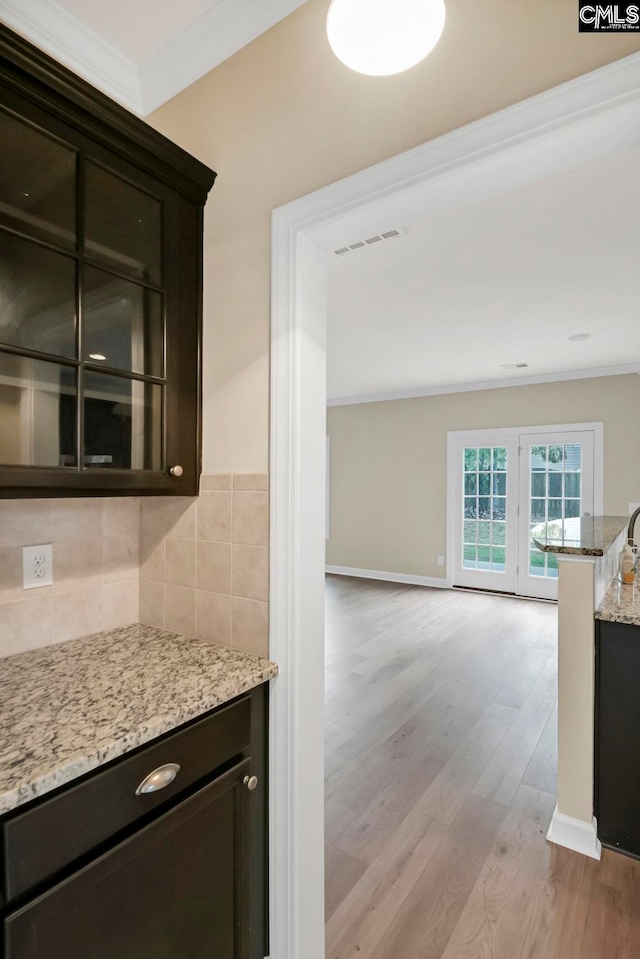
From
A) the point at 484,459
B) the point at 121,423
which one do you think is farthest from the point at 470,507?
the point at 121,423

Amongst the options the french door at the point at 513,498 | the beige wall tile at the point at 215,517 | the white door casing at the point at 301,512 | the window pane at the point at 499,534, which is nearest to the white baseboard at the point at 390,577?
the french door at the point at 513,498

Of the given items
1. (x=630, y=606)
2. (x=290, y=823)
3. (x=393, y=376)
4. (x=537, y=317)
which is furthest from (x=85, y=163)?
(x=393, y=376)

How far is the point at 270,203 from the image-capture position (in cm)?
134

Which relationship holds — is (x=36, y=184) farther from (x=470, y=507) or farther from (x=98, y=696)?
(x=470, y=507)

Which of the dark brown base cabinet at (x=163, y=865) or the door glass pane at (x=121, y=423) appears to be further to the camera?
the door glass pane at (x=121, y=423)

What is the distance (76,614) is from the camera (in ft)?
4.81

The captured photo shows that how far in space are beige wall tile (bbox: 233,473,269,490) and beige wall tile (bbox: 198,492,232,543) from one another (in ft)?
0.16

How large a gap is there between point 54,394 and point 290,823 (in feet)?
4.06

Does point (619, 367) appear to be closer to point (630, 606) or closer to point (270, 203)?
point (630, 606)

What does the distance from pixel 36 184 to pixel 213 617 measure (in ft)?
3.86

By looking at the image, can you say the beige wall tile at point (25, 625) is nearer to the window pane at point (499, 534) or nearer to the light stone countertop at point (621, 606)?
the light stone countertop at point (621, 606)

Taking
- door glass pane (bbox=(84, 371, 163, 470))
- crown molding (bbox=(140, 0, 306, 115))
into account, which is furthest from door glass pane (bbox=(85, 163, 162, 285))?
crown molding (bbox=(140, 0, 306, 115))

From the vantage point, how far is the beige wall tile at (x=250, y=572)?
1328 mm

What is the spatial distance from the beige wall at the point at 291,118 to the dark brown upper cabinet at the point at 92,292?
9 cm
